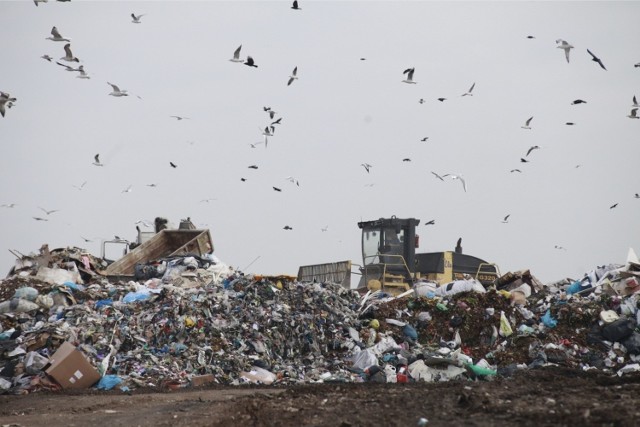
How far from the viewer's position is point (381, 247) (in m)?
16.8

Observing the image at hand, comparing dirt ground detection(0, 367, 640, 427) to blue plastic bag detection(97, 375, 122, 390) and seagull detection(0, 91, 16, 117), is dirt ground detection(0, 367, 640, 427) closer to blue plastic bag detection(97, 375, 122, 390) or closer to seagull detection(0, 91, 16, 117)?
blue plastic bag detection(97, 375, 122, 390)

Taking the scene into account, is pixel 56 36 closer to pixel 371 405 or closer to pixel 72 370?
pixel 72 370

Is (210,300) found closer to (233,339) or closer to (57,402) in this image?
(233,339)

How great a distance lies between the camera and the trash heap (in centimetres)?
1055

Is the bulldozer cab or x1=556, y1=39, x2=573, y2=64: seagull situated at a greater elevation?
x1=556, y1=39, x2=573, y2=64: seagull

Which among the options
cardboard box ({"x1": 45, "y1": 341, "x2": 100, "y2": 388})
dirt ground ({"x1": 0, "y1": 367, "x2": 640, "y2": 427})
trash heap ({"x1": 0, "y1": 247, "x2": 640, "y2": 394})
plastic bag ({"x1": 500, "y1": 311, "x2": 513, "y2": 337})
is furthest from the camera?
plastic bag ({"x1": 500, "y1": 311, "x2": 513, "y2": 337})

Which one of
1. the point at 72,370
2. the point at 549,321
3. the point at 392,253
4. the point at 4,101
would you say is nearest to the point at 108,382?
the point at 72,370

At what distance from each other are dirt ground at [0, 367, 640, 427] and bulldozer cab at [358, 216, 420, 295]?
7.37m

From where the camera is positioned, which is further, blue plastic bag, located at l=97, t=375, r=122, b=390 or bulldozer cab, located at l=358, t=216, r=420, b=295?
bulldozer cab, located at l=358, t=216, r=420, b=295

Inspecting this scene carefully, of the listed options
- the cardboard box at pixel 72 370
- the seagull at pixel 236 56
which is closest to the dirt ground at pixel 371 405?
the cardboard box at pixel 72 370

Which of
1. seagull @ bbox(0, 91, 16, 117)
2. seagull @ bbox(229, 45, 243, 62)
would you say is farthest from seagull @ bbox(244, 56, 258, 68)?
seagull @ bbox(0, 91, 16, 117)

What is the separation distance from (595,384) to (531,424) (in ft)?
7.94

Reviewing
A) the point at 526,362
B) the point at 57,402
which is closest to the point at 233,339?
the point at 57,402

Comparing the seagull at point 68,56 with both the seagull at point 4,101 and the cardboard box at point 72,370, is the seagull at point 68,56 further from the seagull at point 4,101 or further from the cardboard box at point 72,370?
the cardboard box at point 72,370
